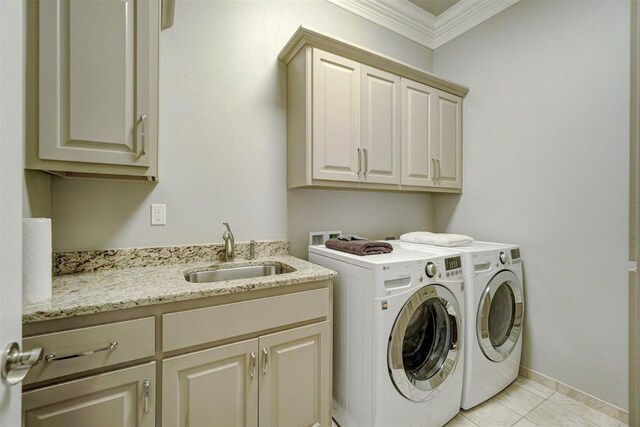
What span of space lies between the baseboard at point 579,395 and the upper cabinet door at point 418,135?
155cm

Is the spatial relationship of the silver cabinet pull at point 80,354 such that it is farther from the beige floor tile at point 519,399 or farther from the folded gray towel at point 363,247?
the beige floor tile at point 519,399

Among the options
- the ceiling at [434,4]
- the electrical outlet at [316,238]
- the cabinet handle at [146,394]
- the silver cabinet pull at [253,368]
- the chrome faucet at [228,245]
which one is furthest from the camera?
the ceiling at [434,4]

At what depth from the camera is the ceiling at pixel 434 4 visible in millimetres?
2432

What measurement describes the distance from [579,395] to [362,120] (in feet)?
7.47

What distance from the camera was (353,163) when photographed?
1.92 m

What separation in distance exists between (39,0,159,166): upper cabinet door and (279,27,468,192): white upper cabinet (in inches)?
33.0

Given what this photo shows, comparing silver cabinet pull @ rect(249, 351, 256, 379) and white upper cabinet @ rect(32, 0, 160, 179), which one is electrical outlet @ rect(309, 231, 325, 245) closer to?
silver cabinet pull @ rect(249, 351, 256, 379)

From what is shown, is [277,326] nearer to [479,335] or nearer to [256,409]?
[256,409]

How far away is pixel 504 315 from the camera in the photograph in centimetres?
201

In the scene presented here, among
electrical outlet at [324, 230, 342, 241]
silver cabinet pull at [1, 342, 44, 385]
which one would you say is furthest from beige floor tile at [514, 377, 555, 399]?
silver cabinet pull at [1, 342, 44, 385]

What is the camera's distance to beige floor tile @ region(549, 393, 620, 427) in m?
1.65

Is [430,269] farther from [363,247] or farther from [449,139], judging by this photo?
[449,139]

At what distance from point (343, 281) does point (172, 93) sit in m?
1.48

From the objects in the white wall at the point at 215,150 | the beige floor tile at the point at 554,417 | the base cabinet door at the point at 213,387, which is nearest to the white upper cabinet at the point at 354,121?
the white wall at the point at 215,150
